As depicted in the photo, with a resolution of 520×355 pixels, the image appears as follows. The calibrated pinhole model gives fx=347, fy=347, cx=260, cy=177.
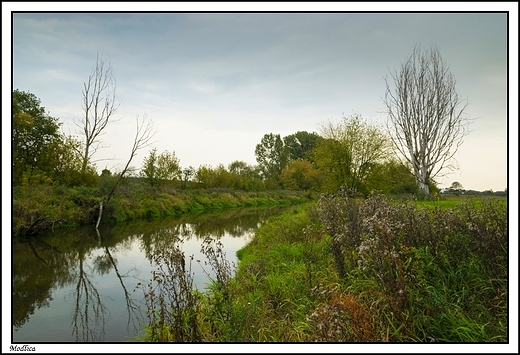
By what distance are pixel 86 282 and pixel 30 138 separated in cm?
1620

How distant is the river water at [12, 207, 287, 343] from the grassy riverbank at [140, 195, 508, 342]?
837 millimetres

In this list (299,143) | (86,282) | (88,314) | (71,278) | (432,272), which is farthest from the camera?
(299,143)

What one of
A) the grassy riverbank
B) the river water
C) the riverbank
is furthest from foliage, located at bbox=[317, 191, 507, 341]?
the riverbank

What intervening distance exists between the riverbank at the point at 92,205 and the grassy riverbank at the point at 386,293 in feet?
24.5

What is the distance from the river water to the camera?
531cm

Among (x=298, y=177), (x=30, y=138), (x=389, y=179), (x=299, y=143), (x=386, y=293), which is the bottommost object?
(x=386, y=293)

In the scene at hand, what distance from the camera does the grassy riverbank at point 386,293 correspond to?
3213 millimetres

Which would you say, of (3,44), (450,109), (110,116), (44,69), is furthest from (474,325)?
(110,116)

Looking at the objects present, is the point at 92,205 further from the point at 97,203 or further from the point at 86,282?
the point at 86,282

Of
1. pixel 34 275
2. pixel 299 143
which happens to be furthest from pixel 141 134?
pixel 299 143

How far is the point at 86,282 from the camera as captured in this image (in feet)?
26.4

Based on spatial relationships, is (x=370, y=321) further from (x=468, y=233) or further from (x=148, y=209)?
(x=148, y=209)

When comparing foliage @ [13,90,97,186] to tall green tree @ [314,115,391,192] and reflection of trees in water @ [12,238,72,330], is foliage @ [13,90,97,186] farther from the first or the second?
tall green tree @ [314,115,391,192]

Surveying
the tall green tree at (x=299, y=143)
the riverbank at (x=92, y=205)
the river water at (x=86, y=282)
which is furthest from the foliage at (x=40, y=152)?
the tall green tree at (x=299, y=143)
